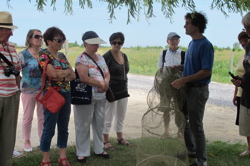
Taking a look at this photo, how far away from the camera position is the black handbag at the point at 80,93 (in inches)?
172

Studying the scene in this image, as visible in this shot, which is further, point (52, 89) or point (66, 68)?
point (66, 68)

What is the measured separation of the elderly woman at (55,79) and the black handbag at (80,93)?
188 mm

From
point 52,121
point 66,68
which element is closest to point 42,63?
point 66,68

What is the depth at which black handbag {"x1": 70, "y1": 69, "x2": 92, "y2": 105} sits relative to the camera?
4359 mm

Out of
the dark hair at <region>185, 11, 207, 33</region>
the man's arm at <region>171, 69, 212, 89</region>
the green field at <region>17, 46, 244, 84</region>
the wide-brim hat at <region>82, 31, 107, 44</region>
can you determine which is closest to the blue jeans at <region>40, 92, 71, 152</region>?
the wide-brim hat at <region>82, 31, 107, 44</region>

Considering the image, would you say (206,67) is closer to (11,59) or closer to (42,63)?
(42,63)

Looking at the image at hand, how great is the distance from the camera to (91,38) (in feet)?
14.8

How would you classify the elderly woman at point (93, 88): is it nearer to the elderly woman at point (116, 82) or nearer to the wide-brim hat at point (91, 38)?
the wide-brim hat at point (91, 38)

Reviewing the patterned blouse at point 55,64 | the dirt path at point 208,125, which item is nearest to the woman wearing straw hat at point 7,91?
the patterned blouse at point 55,64

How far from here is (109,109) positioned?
543 cm

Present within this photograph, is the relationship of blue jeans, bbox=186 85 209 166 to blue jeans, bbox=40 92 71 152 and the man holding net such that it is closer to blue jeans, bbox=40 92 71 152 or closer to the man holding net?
the man holding net

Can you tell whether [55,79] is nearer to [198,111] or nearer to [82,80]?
[82,80]

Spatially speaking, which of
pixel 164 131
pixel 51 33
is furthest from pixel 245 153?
pixel 51 33

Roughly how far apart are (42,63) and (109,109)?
182 centimetres
